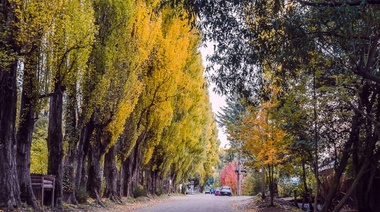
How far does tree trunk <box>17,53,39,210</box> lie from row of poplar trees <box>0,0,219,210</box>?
0.10 feet

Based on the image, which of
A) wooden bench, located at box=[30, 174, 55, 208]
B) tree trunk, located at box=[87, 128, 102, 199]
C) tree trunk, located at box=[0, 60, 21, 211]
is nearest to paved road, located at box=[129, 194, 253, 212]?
tree trunk, located at box=[87, 128, 102, 199]

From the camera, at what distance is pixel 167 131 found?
31.0 metres

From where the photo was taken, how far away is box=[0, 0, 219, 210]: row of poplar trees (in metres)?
12.2

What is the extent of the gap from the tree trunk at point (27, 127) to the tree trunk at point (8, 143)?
1.00 meters

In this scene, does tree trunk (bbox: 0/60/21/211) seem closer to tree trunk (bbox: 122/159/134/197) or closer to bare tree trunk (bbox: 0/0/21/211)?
bare tree trunk (bbox: 0/0/21/211)

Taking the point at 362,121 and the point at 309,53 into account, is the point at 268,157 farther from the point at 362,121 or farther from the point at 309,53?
the point at 309,53

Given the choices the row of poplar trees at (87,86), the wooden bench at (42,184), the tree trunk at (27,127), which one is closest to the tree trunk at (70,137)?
the row of poplar trees at (87,86)

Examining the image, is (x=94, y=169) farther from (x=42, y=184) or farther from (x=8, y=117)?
(x=8, y=117)

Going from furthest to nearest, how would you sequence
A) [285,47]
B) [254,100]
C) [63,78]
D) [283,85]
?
[63,78] → [254,100] → [283,85] → [285,47]

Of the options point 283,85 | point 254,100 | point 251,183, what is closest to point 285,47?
point 283,85

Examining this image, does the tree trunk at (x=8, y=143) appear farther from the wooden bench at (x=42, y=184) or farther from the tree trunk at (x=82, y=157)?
the tree trunk at (x=82, y=157)

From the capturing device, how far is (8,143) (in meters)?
12.3

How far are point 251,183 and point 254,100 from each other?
33.6 metres

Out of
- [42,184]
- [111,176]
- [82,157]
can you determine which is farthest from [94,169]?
[42,184]
